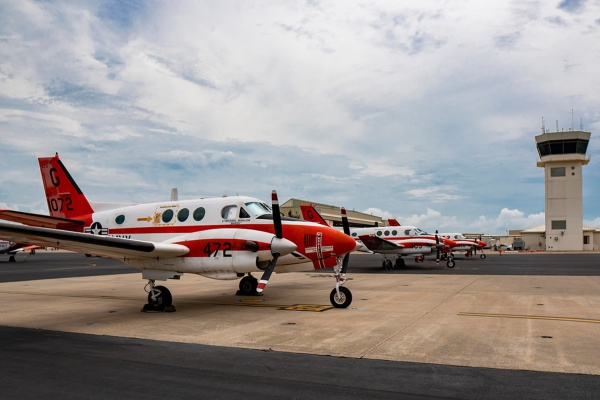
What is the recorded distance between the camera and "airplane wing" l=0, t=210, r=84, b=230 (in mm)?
12961

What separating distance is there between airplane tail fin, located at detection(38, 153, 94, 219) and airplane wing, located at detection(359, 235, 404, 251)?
58.4ft

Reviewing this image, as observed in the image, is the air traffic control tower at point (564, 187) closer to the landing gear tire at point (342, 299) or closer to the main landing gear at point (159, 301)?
the landing gear tire at point (342, 299)

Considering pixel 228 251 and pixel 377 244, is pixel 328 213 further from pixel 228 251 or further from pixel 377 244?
pixel 228 251

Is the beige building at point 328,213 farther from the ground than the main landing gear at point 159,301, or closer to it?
farther from the ground

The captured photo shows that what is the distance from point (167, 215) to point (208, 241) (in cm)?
263

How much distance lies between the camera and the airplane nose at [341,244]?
38.4ft

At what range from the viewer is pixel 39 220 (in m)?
14.1

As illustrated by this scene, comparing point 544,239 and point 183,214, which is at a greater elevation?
point 544,239

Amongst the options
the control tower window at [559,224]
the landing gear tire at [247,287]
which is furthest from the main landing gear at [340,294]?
the control tower window at [559,224]

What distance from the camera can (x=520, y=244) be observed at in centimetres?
8394

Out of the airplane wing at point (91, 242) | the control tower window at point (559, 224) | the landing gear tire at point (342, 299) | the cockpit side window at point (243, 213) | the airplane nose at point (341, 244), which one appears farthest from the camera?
the control tower window at point (559, 224)

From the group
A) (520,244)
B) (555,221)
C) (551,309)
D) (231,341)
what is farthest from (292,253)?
(520,244)

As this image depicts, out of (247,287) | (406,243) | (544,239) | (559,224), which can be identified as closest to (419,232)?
(406,243)

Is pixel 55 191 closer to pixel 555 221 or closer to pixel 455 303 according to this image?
pixel 455 303
